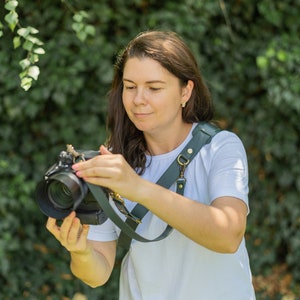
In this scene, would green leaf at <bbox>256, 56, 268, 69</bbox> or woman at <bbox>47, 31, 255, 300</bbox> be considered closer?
woman at <bbox>47, 31, 255, 300</bbox>

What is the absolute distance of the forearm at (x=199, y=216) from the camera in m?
1.91

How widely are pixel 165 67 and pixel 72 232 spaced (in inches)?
25.0

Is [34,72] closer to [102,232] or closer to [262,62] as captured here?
[102,232]

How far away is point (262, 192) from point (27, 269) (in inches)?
62.4

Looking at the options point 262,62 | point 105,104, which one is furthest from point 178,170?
point 262,62

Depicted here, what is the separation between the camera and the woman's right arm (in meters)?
2.10

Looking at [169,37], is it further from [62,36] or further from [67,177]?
[62,36]

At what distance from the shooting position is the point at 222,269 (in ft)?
7.45

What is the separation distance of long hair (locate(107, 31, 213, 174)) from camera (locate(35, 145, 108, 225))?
367 millimetres

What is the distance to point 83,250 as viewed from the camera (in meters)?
2.19

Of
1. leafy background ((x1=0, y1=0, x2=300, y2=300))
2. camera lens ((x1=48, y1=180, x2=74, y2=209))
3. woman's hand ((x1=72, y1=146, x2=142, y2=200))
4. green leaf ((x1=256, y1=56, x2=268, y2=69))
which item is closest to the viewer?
woman's hand ((x1=72, y1=146, x2=142, y2=200))

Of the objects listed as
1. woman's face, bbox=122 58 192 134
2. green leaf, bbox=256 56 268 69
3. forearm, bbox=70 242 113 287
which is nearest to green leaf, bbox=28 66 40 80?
woman's face, bbox=122 58 192 134

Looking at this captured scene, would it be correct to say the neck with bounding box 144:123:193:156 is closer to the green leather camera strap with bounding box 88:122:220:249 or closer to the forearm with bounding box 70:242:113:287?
the green leather camera strap with bounding box 88:122:220:249

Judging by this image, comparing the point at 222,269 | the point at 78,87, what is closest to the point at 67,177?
the point at 222,269
